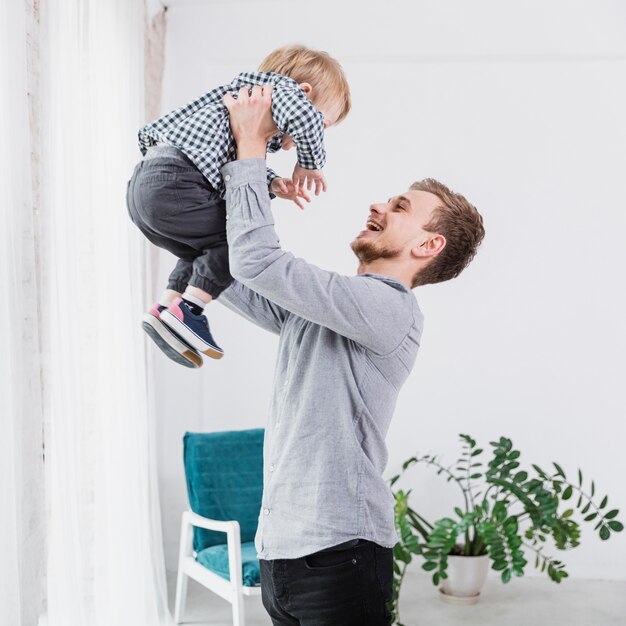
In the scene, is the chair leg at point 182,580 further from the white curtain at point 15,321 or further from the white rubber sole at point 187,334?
the white rubber sole at point 187,334

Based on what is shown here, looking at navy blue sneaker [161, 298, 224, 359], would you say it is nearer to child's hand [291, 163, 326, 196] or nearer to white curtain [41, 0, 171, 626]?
child's hand [291, 163, 326, 196]

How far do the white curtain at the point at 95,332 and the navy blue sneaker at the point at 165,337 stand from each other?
93cm

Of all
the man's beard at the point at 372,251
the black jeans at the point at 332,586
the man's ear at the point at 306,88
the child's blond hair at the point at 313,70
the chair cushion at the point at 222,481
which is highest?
the child's blond hair at the point at 313,70

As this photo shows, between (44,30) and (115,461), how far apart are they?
59.8 inches

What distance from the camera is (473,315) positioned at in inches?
159

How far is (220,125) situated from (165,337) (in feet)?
1.36

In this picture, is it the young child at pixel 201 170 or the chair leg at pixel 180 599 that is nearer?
the young child at pixel 201 170

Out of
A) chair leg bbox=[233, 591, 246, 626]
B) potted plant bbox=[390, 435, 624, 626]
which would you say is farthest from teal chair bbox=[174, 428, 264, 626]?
potted plant bbox=[390, 435, 624, 626]

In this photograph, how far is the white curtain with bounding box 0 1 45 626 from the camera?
190 centimetres

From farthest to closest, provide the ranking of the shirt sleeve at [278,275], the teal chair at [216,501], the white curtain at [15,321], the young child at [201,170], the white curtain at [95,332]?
the teal chair at [216,501], the white curtain at [95,332], the white curtain at [15,321], the young child at [201,170], the shirt sleeve at [278,275]

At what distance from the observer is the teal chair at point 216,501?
10.2 ft

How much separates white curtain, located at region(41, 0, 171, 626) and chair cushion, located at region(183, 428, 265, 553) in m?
0.18

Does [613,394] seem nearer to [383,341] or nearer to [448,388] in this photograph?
[448,388]

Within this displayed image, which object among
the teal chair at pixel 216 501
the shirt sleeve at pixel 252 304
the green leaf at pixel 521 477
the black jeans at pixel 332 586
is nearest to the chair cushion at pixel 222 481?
the teal chair at pixel 216 501
